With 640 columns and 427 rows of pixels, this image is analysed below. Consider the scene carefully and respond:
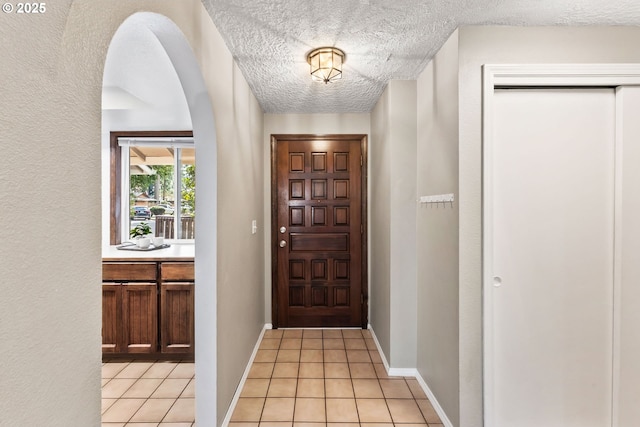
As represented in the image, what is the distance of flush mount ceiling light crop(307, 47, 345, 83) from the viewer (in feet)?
6.86

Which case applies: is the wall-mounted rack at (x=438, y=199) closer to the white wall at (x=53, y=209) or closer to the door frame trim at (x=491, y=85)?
the door frame trim at (x=491, y=85)

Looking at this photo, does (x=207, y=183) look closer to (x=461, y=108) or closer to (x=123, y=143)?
(x=461, y=108)

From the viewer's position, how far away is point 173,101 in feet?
9.11

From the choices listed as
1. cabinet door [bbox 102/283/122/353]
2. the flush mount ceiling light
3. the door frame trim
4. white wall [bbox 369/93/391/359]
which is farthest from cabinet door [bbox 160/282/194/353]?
the door frame trim

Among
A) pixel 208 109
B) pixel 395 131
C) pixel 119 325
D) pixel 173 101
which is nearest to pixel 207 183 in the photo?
pixel 208 109

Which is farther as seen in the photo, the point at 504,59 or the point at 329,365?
the point at 329,365

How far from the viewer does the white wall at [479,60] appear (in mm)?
1806

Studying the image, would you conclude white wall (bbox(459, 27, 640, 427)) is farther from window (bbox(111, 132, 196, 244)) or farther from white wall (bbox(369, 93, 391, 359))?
window (bbox(111, 132, 196, 244))

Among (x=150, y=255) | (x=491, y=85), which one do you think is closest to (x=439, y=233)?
(x=491, y=85)

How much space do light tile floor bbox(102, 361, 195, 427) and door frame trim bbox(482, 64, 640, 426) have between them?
182 centimetres

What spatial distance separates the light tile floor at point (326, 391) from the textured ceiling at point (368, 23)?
2.37 metres

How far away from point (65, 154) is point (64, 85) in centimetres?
16

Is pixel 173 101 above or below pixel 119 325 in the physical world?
above

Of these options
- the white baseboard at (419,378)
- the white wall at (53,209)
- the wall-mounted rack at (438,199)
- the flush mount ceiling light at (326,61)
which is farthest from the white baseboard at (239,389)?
the flush mount ceiling light at (326,61)
